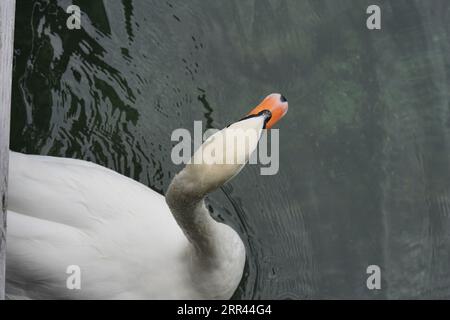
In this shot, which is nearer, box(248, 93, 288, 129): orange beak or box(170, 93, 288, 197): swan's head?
box(170, 93, 288, 197): swan's head

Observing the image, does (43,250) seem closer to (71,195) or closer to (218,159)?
(71,195)

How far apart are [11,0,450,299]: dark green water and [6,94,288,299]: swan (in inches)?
22.8

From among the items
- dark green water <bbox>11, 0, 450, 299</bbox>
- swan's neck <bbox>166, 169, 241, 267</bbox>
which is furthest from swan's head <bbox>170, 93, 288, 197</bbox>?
dark green water <bbox>11, 0, 450, 299</bbox>

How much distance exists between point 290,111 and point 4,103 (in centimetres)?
198

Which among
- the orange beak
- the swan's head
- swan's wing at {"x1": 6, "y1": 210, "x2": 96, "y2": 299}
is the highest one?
the orange beak

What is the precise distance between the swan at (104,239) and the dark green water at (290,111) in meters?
0.58

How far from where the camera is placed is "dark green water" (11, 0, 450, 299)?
4371mm

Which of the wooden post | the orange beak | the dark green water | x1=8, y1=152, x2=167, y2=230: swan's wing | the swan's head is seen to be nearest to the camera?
the wooden post

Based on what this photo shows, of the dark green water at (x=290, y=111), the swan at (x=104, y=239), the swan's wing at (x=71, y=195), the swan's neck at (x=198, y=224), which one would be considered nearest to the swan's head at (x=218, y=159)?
the swan's neck at (x=198, y=224)

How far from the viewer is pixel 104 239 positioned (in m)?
3.59

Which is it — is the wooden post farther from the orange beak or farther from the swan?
the orange beak

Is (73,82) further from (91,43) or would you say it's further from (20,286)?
(20,286)

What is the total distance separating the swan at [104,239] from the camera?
3.52 m
